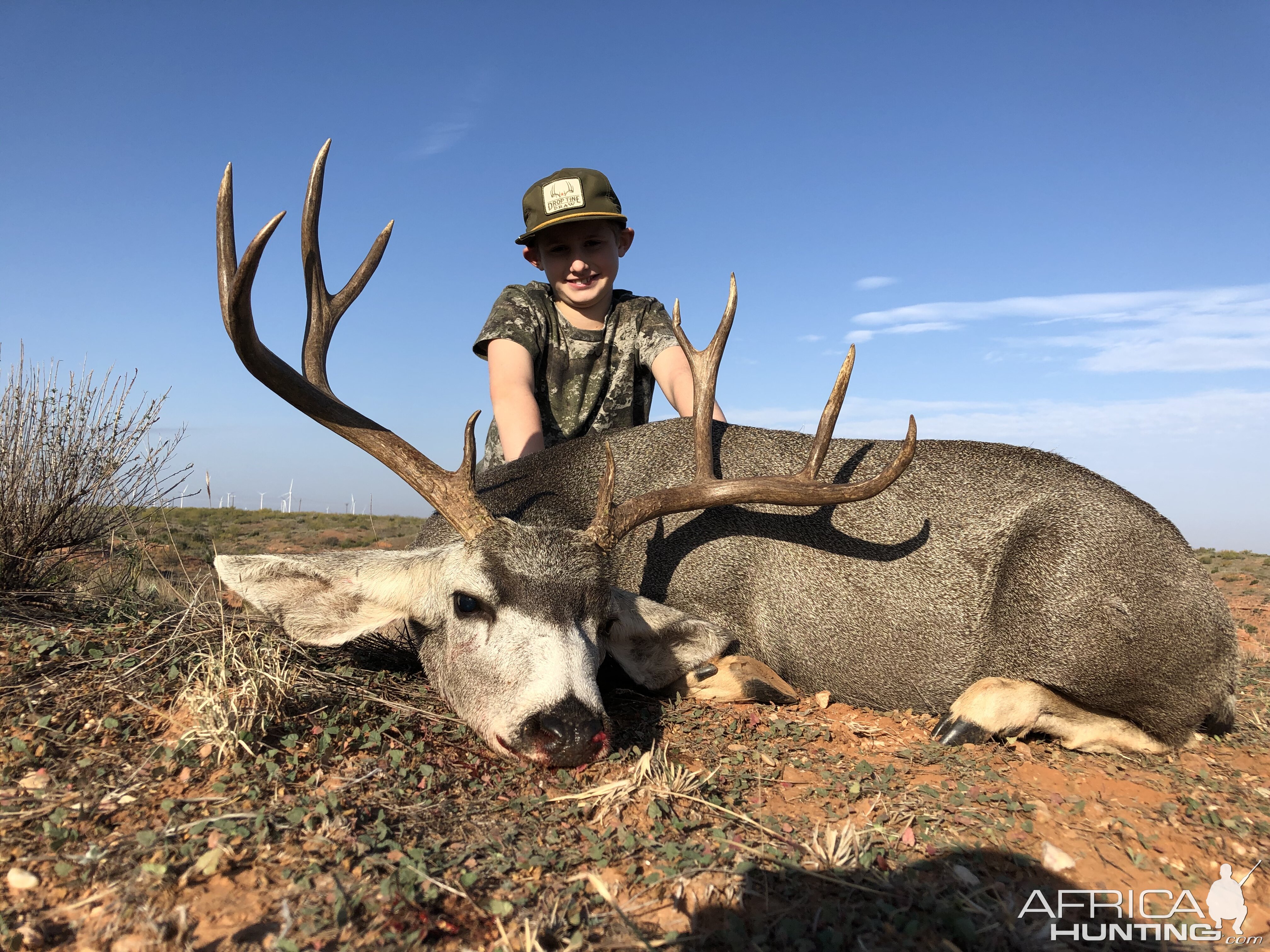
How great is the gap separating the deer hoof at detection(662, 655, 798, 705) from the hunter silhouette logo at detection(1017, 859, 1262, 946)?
2.00m

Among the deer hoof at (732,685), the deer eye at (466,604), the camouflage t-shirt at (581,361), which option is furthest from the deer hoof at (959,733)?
the camouflage t-shirt at (581,361)

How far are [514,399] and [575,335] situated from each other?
1.05 m

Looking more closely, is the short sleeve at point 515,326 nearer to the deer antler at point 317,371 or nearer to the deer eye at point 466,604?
the deer antler at point 317,371

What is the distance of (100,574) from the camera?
6.53 metres

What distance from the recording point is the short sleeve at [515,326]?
21.9ft

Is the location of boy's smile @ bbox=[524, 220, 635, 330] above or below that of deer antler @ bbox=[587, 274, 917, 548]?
above

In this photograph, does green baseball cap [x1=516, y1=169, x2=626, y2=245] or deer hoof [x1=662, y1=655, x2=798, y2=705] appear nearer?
deer hoof [x1=662, y1=655, x2=798, y2=705]

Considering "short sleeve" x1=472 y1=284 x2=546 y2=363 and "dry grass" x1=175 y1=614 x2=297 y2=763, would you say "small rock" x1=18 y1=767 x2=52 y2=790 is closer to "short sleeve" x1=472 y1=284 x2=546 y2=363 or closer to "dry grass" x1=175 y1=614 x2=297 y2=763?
"dry grass" x1=175 y1=614 x2=297 y2=763

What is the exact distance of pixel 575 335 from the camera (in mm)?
7125

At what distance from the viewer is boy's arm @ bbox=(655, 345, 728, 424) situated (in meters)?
6.44

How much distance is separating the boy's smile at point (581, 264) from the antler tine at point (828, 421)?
301cm

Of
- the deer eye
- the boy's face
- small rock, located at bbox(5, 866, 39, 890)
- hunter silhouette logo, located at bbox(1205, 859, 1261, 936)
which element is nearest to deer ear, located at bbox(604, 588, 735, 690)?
the deer eye

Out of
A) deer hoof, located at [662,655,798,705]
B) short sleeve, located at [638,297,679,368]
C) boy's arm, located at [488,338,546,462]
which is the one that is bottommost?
deer hoof, located at [662,655,798,705]

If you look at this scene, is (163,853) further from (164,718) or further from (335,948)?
(164,718)
